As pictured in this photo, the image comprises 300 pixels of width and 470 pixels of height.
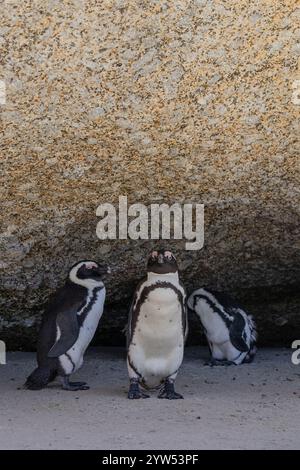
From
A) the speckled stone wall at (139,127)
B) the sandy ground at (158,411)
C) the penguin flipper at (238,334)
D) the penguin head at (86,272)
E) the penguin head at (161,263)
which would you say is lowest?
the sandy ground at (158,411)

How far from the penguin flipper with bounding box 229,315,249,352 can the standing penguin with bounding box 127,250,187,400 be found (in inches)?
24.1

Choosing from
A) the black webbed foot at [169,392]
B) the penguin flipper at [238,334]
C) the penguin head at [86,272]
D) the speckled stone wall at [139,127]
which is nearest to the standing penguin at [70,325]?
the penguin head at [86,272]

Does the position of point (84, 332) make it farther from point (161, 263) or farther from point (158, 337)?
point (161, 263)

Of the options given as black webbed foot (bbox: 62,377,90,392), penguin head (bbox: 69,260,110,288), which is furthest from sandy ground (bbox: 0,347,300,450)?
penguin head (bbox: 69,260,110,288)

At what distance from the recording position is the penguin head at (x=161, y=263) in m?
4.01

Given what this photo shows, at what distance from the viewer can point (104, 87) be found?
12.1 ft

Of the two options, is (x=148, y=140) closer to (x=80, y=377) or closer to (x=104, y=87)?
(x=104, y=87)

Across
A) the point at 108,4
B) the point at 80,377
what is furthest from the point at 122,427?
the point at 108,4

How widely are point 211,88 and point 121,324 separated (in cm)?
156

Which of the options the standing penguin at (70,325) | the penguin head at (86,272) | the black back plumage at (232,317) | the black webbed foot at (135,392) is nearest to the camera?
the black webbed foot at (135,392)

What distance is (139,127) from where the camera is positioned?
3.83 m

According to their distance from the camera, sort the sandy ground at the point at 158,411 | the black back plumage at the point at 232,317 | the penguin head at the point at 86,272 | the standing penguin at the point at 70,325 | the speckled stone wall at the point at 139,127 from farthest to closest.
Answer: the black back plumage at the point at 232,317 < the penguin head at the point at 86,272 < the standing penguin at the point at 70,325 < the speckled stone wall at the point at 139,127 < the sandy ground at the point at 158,411

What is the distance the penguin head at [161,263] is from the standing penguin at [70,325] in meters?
0.36

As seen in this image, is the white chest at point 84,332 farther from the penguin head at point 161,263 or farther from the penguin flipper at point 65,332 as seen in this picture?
the penguin head at point 161,263
